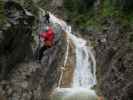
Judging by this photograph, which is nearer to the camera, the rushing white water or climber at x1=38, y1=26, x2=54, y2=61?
the rushing white water

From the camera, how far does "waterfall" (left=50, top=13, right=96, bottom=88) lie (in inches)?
786

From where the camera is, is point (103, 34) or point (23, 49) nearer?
point (23, 49)

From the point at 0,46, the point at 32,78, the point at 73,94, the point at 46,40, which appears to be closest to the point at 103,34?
the point at 46,40

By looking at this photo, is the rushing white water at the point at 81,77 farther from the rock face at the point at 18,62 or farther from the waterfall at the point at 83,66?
the rock face at the point at 18,62

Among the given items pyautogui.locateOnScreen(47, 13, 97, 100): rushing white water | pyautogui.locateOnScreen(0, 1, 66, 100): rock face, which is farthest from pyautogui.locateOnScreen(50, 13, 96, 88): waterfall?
pyautogui.locateOnScreen(0, 1, 66, 100): rock face

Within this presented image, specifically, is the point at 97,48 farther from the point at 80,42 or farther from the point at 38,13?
the point at 38,13

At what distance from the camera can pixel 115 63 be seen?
17.6 metres

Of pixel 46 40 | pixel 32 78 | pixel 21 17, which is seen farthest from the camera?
pixel 46 40

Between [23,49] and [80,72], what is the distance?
735 centimetres

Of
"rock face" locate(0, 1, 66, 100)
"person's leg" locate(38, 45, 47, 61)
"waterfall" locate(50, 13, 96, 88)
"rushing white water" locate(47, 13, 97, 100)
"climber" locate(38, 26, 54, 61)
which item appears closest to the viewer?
"rock face" locate(0, 1, 66, 100)

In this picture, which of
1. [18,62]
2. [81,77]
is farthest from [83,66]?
[18,62]

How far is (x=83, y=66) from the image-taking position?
21266mm

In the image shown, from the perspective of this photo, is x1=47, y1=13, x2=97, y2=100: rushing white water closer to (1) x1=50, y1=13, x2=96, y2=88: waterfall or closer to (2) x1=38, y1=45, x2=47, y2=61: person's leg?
(1) x1=50, y1=13, x2=96, y2=88: waterfall

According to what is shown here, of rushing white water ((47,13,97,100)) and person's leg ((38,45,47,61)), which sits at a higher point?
person's leg ((38,45,47,61))
